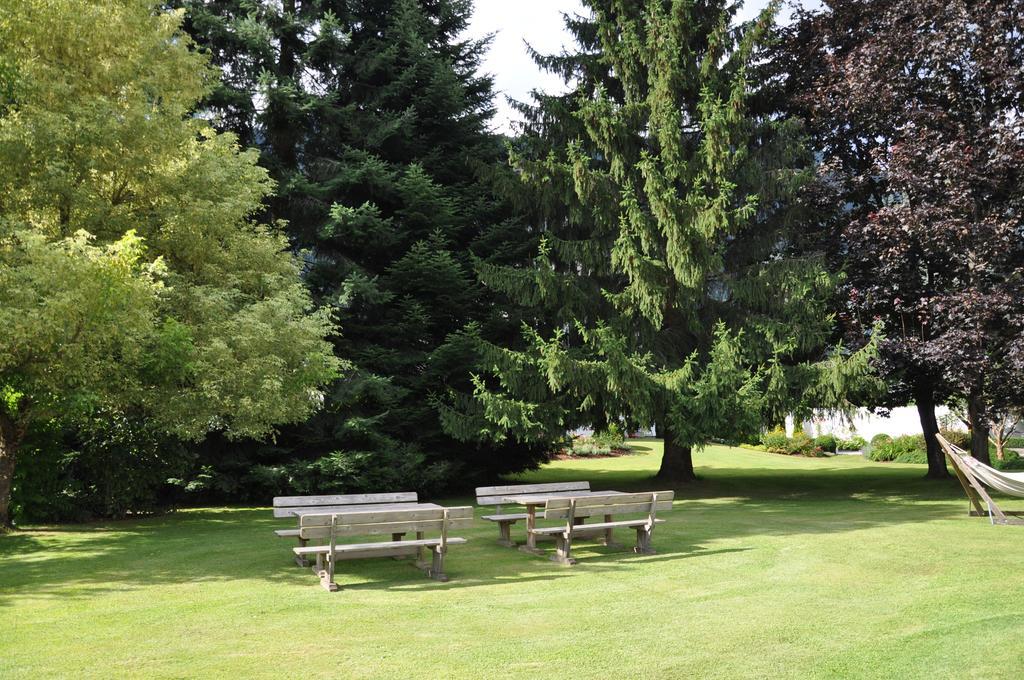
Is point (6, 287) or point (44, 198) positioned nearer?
point (6, 287)

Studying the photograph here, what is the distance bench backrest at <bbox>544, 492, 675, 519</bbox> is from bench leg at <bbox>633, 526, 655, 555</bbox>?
1.06ft

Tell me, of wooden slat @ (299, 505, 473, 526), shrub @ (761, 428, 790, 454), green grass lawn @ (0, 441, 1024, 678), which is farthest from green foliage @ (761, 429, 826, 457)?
wooden slat @ (299, 505, 473, 526)

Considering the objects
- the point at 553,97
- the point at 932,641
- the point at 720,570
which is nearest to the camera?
the point at 932,641

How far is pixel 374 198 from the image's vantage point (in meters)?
19.1

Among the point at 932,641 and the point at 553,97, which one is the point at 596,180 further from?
the point at 932,641

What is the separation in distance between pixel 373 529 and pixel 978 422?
1597 centimetres

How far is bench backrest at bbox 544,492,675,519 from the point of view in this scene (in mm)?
9453

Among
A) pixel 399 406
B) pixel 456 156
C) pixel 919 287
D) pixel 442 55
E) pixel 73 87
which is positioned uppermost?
pixel 442 55

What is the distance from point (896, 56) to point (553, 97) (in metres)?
8.07

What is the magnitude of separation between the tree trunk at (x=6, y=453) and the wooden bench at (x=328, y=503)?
5.22 m

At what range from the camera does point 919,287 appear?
18.3 meters

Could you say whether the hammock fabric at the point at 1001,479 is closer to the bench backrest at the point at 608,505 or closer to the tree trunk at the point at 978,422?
the bench backrest at the point at 608,505

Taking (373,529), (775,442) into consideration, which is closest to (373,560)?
(373,529)

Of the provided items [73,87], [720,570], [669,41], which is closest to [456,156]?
[669,41]
